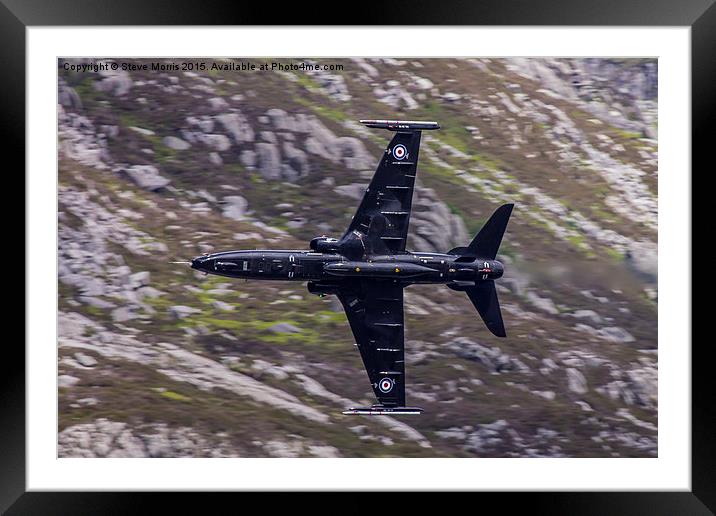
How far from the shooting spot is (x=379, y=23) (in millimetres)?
38500

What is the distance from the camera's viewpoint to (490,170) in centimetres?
6391

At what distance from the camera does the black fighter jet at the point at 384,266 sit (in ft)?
153

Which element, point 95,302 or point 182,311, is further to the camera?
point 95,302

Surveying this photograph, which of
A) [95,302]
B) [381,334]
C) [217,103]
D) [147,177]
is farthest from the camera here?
[217,103]

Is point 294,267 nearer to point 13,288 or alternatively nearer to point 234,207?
point 13,288

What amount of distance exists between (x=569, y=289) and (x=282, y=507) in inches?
1029

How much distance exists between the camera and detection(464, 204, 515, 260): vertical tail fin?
4731 cm

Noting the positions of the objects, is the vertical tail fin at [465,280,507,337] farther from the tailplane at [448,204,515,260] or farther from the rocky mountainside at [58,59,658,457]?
the rocky mountainside at [58,59,658,457]

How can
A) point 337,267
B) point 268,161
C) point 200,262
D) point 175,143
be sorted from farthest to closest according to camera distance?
point 175,143 → point 268,161 → point 337,267 → point 200,262

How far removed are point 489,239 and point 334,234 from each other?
43.9ft

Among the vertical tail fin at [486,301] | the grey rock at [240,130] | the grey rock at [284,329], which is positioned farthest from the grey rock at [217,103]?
the vertical tail fin at [486,301]

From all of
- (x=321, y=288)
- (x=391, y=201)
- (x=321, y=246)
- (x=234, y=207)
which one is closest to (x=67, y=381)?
(x=234, y=207)

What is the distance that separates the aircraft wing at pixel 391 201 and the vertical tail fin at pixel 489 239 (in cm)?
340

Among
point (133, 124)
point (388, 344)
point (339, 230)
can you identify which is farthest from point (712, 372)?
point (133, 124)
